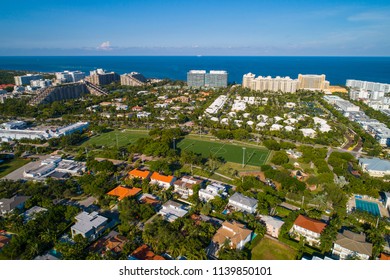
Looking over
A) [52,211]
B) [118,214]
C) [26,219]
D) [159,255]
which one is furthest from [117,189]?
[159,255]

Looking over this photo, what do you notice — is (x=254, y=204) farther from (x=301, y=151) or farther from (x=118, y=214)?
(x=301, y=151)

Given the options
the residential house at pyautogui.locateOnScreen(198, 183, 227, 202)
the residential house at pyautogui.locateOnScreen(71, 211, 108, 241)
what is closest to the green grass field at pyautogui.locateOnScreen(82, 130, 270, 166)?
the residential house at pyautogui.locateOnScreen(198, 183, 227, 202)

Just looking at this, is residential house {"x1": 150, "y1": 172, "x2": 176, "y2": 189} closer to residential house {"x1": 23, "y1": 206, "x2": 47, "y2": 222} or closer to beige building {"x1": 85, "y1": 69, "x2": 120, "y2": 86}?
residential house {"x1": 23, "y1": 206, "x2": 47, "y2": 222}

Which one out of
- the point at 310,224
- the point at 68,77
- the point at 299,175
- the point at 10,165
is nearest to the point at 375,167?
the point at 299,175

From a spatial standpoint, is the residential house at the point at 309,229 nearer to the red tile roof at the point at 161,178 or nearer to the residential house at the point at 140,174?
the red tile roof at the point at 161,178

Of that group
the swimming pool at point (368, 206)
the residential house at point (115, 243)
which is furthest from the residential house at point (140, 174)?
the swimming pool at point (368, 206)

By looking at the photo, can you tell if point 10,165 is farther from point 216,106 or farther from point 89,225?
point 216,106
